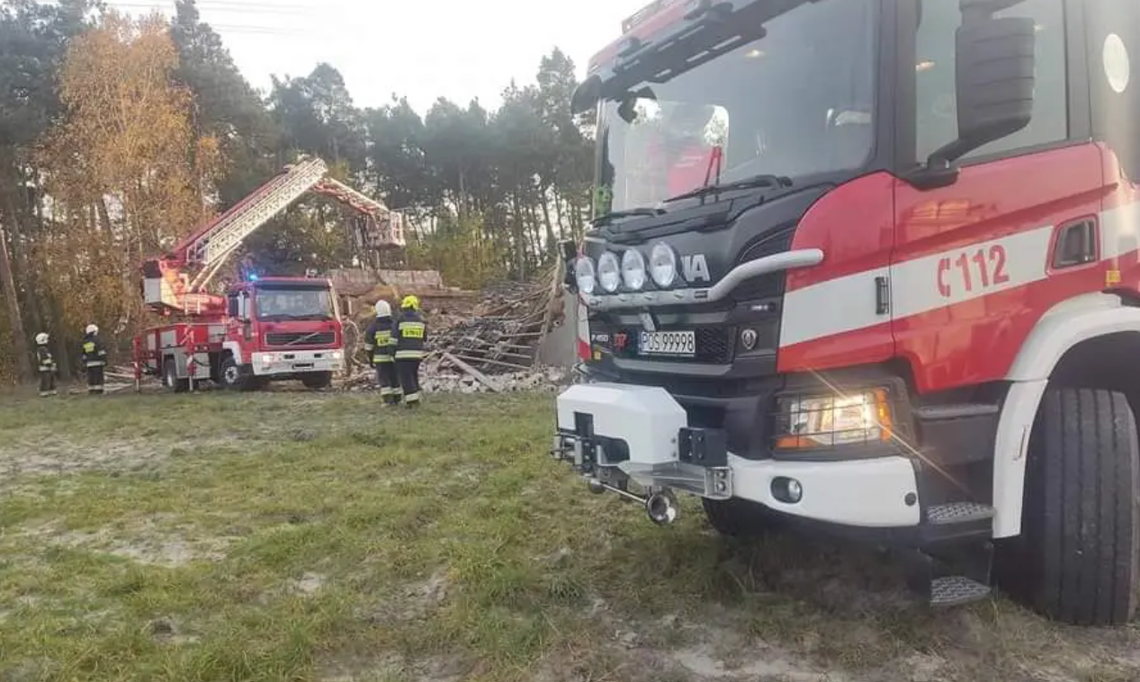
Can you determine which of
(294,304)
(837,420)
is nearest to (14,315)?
(294,304)

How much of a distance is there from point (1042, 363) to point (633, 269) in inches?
65.7

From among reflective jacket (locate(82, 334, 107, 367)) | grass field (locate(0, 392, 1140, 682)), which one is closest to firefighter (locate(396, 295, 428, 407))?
grass field (locate(0, 392, 1140, 682))

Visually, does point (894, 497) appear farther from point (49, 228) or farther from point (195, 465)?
point (49, 228)

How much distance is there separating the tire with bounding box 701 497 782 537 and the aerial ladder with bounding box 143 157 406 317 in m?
17.7

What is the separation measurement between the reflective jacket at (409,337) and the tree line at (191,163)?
331 centimetres

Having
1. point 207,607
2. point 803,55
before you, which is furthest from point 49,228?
point 803,55

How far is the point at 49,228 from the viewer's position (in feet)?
93.2

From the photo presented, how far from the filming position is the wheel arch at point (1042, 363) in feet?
10.5

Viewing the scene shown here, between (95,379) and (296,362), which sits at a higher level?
(296,362)

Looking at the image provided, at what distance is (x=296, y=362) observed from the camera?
17547 millimetres

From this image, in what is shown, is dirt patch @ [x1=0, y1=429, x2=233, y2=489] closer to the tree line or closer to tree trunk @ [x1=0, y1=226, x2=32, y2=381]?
the tree line

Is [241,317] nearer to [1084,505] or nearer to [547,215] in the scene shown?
[1084,505]

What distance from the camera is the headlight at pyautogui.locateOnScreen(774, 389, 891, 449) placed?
10.1ft

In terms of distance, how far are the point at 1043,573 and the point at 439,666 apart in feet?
8.17
